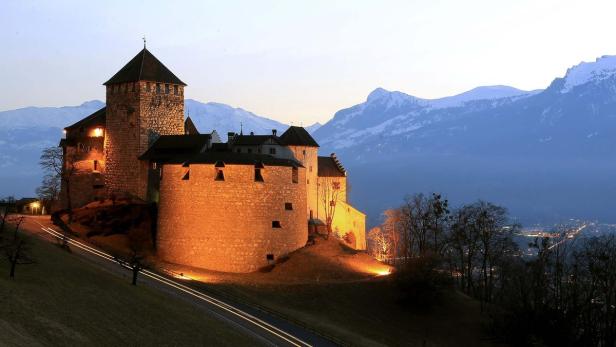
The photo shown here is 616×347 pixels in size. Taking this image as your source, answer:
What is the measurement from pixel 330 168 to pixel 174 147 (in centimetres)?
2289

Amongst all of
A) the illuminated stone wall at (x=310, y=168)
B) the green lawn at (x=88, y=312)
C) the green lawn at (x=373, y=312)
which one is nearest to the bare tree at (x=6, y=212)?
the green lawn at (x=88, y=312)

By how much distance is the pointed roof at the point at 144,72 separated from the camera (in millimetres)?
76156

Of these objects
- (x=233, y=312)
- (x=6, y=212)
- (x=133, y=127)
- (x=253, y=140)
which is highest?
(x=133, y=127)

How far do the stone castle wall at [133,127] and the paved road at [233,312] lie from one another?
1814 centimetres

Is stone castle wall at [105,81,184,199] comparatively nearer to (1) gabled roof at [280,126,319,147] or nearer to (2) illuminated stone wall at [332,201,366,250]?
(1) gabled roof at [280,126,319,147]

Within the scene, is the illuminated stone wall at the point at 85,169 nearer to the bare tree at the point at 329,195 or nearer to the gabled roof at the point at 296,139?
the gabled roof at the point at 296,139

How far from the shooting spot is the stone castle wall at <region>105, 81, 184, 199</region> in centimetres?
7531

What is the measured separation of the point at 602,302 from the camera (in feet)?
173

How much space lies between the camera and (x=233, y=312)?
44531 mm

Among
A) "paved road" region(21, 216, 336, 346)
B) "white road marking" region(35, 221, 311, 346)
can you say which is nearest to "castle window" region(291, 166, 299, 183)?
"paved road" region(21, 216, 336, 346)

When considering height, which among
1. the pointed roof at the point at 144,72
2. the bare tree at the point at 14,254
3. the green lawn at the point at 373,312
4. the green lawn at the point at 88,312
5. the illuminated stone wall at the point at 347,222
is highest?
the pointed roof at the point at 144,72

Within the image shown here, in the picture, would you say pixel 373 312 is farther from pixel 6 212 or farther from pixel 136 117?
pixel 136 117

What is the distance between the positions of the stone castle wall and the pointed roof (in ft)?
1.98

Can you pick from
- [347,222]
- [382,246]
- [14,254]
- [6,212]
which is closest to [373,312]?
[6,212]
